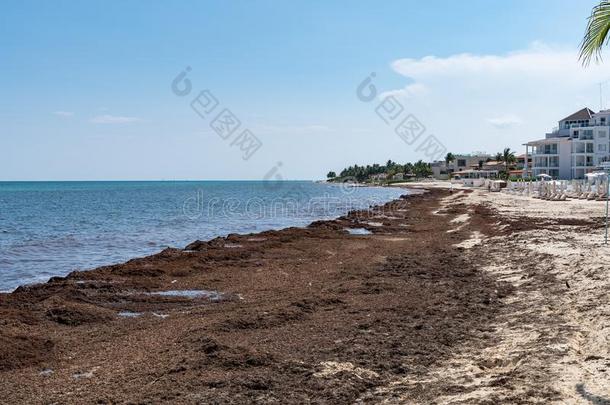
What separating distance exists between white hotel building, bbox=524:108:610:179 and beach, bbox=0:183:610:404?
229 ft

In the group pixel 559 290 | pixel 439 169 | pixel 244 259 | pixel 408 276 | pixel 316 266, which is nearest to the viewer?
pixel 559 290

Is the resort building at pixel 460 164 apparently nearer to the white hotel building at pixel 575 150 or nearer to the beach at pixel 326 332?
the white hotel building at pixel 575 150

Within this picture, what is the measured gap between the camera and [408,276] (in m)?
13.2

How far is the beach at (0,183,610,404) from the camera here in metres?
5.88

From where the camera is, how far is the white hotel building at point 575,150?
78.2 m

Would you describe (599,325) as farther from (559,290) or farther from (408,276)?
(408,276)

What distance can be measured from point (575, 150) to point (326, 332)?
8159 centimetres

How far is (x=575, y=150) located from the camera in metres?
80.1

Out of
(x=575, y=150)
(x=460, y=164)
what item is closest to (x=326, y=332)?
(x=575, y=150)

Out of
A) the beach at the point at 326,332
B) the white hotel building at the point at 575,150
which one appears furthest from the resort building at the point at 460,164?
the beach at the point at 326,332

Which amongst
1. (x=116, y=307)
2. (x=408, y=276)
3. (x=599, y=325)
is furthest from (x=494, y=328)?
(x=116, y=307)

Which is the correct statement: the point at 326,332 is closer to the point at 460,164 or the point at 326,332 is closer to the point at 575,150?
the point at 575,150

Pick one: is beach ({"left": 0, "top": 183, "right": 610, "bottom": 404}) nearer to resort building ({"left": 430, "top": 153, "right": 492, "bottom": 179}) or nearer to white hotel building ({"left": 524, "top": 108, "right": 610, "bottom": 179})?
white hotel building ({"left": 524, "top": 108, "right": 610, "bottom": 179})

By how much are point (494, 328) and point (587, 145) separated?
81.3 m
